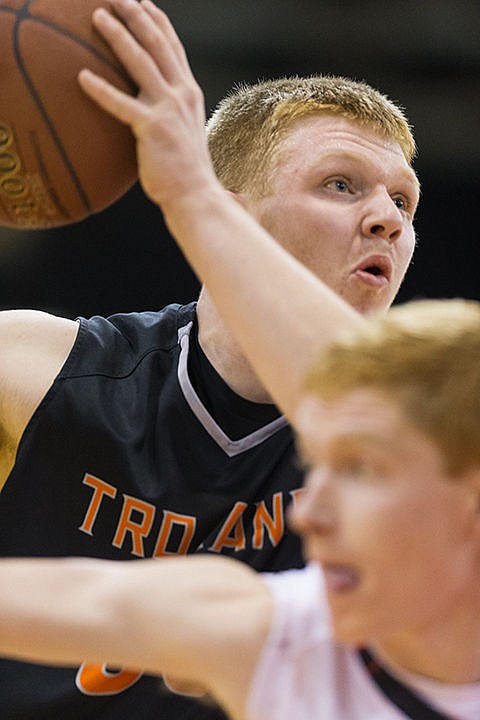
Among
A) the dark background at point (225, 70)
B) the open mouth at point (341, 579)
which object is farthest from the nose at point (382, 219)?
the dark background at point (225, 70)

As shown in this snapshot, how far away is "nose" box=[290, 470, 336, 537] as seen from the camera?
5.40 ft

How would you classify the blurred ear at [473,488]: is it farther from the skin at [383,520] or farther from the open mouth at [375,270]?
the open mouth at [375,270]

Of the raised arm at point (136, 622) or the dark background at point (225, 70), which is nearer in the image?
the raised arm at point (136, 622)

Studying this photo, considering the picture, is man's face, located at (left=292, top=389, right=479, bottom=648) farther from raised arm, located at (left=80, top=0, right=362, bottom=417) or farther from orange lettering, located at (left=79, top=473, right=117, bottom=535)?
orange lettering, located at (left=79, top=473, right=117, bottom=535)

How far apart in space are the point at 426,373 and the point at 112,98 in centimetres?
98

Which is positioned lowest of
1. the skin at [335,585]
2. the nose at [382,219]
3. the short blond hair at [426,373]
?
the nose at [382,219]

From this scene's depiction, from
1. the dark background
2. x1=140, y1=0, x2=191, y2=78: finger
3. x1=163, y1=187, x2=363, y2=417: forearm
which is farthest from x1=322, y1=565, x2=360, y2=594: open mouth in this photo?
the dark background

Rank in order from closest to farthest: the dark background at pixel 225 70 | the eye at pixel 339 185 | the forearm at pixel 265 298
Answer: the forearm at pixel 265 298
the eye at pixel 339 185
the dark background at pixel 225 70

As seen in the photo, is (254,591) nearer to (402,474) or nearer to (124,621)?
(124,621)

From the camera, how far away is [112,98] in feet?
7.65

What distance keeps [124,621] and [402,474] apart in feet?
1.48

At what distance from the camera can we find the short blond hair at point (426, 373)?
1654 millimetres

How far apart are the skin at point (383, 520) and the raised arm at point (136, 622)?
167 millimetres

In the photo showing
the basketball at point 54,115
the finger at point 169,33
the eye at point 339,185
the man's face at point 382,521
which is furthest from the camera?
the eye at point 339,185
